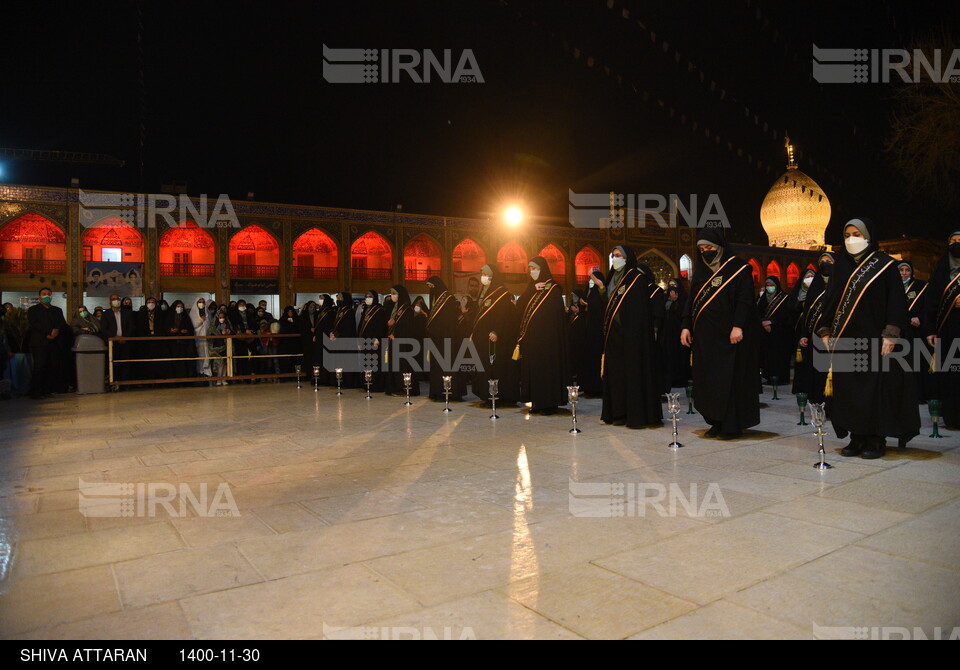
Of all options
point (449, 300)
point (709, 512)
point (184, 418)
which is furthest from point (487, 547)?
point (449, 300)

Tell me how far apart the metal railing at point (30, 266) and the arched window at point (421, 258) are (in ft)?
40.1

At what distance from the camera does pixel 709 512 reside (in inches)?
133

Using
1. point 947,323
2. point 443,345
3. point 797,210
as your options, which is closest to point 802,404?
point 947,323

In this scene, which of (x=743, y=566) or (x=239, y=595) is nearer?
(x=239, y=595)

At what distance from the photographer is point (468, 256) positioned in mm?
28719

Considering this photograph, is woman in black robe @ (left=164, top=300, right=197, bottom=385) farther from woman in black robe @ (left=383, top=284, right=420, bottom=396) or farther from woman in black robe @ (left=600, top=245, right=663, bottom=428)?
woman in black robe @ (left=600, top=245, right=663, bottom=428)

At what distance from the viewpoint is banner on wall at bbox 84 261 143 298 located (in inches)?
842

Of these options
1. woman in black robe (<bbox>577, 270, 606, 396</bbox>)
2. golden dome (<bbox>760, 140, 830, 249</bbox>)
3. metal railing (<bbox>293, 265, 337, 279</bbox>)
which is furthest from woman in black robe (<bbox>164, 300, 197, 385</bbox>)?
golden dome (<bbox>760, 140, 830, 249</bbox>)

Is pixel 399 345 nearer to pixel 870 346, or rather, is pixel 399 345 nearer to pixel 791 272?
pixel 870 346

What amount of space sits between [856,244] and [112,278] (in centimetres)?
2271

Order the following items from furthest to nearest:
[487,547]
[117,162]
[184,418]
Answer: [117,162]
[184,418]
[487,547]
